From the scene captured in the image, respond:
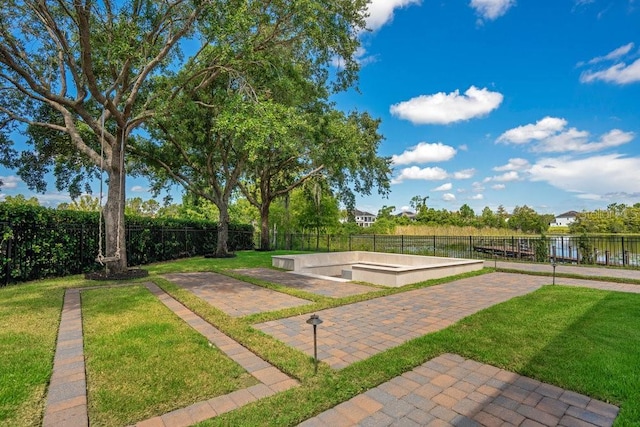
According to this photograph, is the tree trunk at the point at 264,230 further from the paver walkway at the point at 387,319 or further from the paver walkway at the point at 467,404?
the paver walkway at the point at 467,404

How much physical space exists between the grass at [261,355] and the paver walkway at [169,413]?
8cm

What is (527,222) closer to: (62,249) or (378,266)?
(378,266)

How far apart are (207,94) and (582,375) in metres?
13.7

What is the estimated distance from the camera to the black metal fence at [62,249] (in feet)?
25.3

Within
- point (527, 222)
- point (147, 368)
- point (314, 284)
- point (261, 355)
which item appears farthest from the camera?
point (527, 222)

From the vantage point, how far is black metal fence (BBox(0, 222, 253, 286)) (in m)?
7.72

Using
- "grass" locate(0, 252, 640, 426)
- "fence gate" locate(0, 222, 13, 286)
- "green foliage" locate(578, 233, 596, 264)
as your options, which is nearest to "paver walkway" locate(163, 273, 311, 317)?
"grass" locate(0, 252, 640, 426)

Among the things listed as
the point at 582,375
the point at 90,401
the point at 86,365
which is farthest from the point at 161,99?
the point at 582,375

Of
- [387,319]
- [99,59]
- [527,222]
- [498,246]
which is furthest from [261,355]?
[527,222]

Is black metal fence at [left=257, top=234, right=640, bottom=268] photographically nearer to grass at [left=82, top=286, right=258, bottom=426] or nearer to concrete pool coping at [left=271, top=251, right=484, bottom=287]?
concrete pool coping at [left=271, top=251, right=484, bottom=287]

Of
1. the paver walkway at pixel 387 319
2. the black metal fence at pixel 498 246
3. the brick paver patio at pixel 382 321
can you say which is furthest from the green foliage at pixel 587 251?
the brick paver patio at pixel 382 321

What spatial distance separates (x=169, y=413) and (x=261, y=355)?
117 centimetres

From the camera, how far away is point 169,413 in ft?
7.89

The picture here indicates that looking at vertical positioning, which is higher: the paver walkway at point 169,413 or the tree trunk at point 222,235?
the tree trunk at point 222,235
